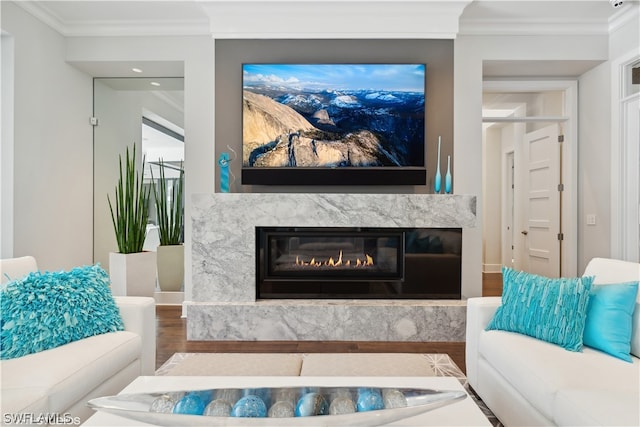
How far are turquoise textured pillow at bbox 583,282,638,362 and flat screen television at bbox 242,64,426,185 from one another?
1.89m

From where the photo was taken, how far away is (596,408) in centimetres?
128

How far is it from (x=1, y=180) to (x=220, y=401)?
313cm

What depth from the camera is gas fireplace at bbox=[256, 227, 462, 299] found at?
3400mm

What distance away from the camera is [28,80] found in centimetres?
332

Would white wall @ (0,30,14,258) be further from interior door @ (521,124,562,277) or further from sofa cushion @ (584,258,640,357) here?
interior door @ (521,124,562,277)

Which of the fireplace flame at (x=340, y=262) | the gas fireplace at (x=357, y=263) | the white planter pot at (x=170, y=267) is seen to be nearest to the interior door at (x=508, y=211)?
the gas fireplace at (x=357, y=263)

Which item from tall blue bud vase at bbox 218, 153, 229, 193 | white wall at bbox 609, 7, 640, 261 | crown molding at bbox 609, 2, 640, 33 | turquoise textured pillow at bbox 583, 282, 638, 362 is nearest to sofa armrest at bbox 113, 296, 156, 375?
tall blue bud vase at bbox 218, 153, 229, 193

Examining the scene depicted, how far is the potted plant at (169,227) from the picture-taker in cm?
423

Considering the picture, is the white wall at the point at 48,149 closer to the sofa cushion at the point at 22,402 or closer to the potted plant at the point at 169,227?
the potted plant at the point at 169,227

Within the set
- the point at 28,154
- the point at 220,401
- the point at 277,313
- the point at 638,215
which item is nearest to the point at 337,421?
the point at 220,401

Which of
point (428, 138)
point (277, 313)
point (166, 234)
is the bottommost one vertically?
point (277, 313)

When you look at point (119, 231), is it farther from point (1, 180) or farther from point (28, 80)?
point (28, 80)

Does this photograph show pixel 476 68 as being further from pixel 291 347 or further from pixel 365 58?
pixel 291 347

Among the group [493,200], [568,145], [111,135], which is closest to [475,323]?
[568,145]
